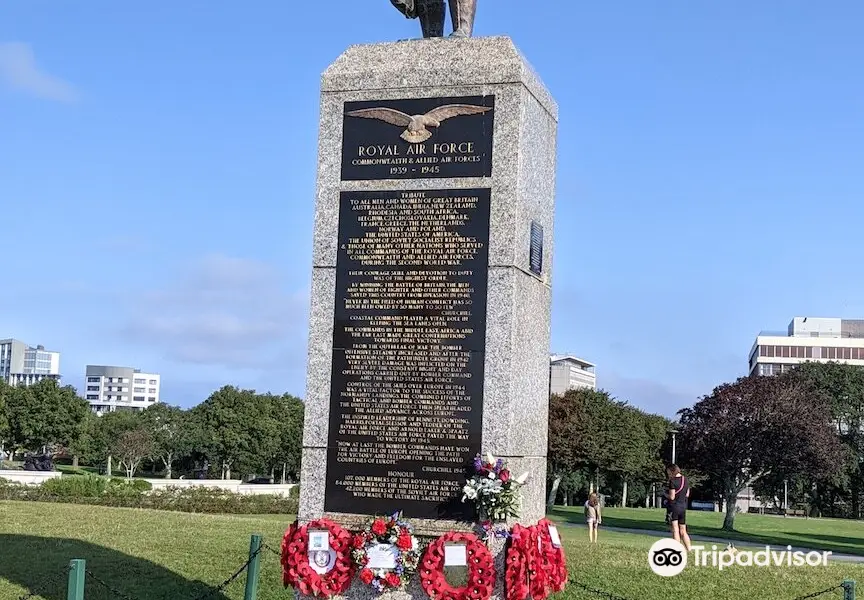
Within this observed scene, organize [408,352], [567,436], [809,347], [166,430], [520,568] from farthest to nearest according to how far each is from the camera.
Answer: [809,347] → [166,430] → [567,436] → [408,352] → [520,568]

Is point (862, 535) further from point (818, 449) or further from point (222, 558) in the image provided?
point (222, 558)

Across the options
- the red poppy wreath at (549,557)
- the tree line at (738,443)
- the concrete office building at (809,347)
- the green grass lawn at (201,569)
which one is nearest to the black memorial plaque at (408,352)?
the red poppy wreath at (549,557)

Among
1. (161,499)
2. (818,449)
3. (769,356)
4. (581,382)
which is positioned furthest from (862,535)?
(581,382)

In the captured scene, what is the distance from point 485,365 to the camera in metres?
10.4

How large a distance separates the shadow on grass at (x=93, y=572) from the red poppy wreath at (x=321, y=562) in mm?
2902

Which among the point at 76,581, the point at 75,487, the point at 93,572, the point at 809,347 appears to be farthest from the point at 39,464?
the point at 809,347

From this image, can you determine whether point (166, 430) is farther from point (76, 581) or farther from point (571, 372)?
A: point (571, 372)

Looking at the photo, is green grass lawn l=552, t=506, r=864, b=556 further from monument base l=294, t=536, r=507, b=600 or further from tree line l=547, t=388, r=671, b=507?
monument base l=294, t=536, r=507, b=600

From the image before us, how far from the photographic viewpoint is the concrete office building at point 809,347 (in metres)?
123

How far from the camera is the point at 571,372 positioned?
151m

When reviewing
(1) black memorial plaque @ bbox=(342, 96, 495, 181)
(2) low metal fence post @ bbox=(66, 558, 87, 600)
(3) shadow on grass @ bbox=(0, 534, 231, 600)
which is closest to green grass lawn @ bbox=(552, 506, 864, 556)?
(3) shadow on grass @ bbox=(0, 534, 231, 600)

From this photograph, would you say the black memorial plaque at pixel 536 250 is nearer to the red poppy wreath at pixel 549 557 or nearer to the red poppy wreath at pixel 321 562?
the red poppy wreath at pixel 549 557

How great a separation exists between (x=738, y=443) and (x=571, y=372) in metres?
107

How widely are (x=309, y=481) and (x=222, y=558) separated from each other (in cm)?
622
